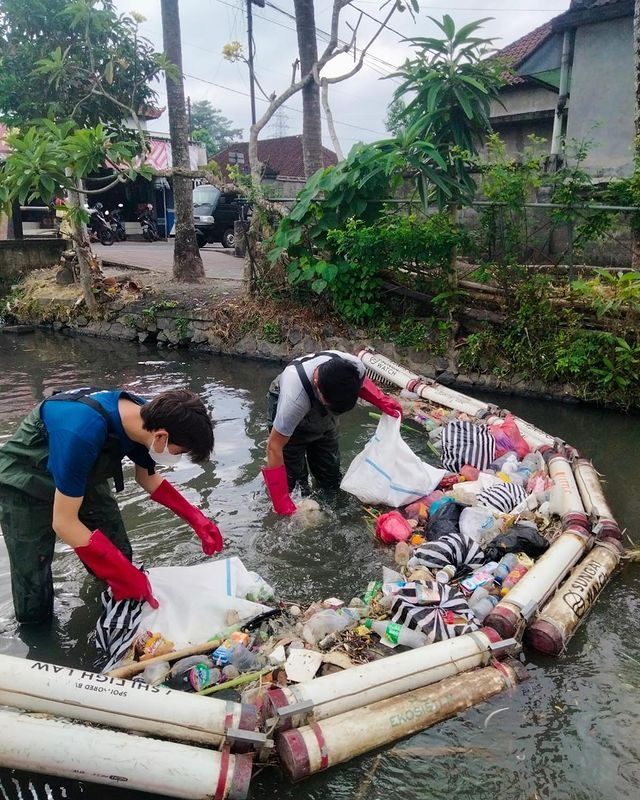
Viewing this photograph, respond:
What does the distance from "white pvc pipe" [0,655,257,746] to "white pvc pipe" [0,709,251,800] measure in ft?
0.23

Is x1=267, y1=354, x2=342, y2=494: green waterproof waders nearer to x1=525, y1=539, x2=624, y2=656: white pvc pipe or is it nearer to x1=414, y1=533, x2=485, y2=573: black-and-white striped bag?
x1=414, y1=533, x2=485, y2=573: black-and-white striped bag

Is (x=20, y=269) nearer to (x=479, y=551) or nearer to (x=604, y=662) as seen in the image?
(x=479, y=551)

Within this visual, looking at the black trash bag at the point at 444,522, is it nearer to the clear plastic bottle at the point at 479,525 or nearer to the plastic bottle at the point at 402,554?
the clear plastic bottle at the point at 479,525

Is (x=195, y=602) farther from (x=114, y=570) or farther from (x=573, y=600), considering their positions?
(x=573, y=600)

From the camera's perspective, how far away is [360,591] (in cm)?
368

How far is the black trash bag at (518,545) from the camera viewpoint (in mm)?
3746

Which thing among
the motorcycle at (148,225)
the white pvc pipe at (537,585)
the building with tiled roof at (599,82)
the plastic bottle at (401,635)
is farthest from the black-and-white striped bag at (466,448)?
the motorcycle at (148,225)

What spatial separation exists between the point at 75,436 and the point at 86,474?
0.58 ft

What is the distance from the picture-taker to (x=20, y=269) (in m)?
13.4

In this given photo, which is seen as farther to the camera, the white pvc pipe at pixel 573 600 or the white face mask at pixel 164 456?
the white pvc pipe at pixel 573 600

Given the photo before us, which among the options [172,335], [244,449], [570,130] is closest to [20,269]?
[172,335]

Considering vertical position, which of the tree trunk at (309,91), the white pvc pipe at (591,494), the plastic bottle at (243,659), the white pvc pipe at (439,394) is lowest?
the plastic bottle at (243,659)

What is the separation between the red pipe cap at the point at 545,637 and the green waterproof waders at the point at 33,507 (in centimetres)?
214

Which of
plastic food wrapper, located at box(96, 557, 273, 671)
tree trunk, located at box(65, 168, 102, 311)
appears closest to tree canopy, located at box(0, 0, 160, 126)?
tree trunk, located at box(65, 168, 102, 311)
